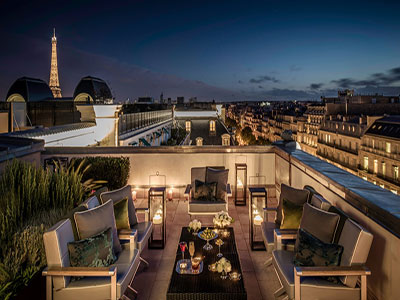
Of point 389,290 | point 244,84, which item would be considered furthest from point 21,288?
point 244,84

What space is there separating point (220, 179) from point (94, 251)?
3016mm

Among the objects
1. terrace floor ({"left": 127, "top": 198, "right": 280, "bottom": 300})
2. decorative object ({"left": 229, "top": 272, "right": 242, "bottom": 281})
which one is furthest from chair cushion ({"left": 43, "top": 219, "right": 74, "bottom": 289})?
decorative object ({"left": 229, "top": 272, "right": 242, "bottom": 281})

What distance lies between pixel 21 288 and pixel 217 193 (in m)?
3.39

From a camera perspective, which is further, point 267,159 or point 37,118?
point 37,118

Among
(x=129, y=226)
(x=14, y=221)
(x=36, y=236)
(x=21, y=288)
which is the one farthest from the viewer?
(x=129, y=226)

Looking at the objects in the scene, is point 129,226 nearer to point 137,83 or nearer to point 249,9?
point 249,9

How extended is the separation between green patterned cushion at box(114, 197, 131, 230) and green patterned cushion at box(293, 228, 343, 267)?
78.6 inches

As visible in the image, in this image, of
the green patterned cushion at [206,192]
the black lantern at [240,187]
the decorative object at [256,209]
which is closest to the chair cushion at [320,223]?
the decorative object at [256,209]

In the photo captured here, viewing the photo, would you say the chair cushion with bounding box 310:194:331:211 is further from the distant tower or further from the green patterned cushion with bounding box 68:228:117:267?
the distant tower

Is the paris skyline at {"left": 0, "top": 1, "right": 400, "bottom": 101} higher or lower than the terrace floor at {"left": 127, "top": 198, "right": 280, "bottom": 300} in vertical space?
higher

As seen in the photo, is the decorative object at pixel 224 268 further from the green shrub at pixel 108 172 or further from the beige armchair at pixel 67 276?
the green shrub at pixel 108 172

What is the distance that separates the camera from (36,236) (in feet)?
8.61

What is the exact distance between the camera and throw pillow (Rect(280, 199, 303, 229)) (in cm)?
322

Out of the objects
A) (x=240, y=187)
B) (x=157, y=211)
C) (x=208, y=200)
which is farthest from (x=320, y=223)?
(x=240, y=187)
